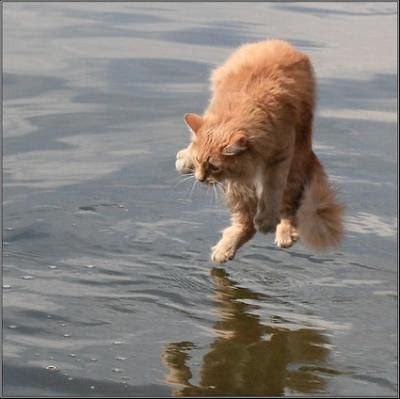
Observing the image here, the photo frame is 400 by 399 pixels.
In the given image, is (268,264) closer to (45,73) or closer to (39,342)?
(39,342)

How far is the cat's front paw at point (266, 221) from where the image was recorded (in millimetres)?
7520

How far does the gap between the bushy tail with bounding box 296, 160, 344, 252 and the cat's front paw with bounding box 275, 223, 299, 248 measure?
97mm

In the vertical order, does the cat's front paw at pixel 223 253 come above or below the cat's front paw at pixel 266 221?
below

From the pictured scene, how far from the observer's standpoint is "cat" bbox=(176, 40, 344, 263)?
7.16 m

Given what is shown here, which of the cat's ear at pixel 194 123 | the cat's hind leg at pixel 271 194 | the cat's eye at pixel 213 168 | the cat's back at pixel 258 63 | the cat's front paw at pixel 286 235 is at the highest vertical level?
the cat's back at pixel 258 63

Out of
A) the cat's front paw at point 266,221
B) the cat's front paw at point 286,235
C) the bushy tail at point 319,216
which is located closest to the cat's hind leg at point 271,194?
the cat's front paw at point 266,221

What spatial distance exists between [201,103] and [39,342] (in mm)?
5201

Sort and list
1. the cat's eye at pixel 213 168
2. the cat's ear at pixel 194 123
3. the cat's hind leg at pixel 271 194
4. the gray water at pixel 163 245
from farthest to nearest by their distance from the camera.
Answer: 1. the cat's hind leg at pixel 271 194
2. the cat's ear at pixel 194 123
3. the cat's eye at pixel 213 168
4. the gray water at pixel 163 245

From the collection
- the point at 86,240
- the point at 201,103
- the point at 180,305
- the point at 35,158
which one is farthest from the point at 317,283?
the point at 201,103

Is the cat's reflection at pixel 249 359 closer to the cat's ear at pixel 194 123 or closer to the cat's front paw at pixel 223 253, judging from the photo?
the cat's front paw at pixel 223 253

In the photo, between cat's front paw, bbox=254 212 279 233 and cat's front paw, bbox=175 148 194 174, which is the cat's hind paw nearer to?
cat's front paw, bbox=254 212 279 233

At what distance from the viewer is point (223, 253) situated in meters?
8.07

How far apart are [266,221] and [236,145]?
0.73 m

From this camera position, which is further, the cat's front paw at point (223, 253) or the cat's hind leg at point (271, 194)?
the cat's front paw at point (223, 253)
